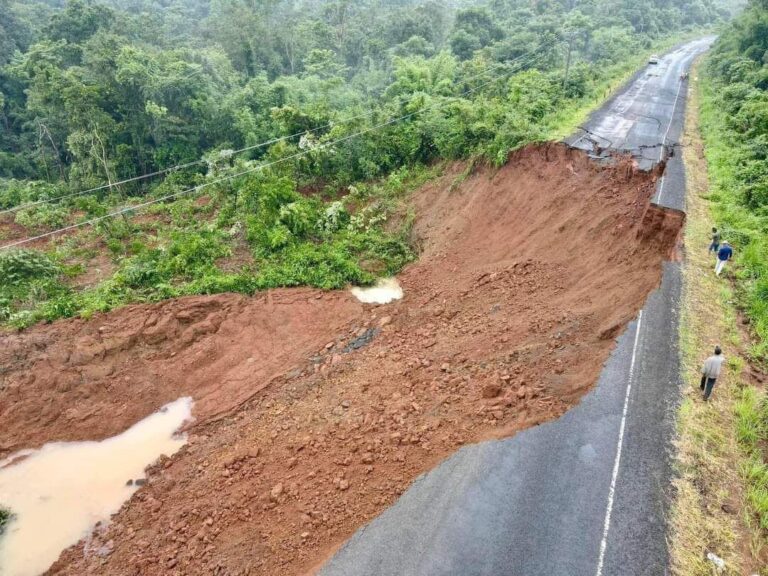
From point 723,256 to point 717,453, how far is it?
239 inches

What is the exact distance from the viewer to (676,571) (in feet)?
21.2

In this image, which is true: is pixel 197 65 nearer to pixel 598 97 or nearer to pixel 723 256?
pixel 598 97

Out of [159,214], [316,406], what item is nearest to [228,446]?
[316,406]

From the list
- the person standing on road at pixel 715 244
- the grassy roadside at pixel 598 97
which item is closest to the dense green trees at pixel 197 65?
the grassy roadside at pixel 598 97

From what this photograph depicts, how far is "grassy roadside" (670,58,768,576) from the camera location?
21.9ft

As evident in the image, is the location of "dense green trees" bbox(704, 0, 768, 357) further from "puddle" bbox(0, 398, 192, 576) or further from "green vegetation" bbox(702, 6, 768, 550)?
"puddle" bbox(0, 398, 192, 576)

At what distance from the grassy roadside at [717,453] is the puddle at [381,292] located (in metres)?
8.92

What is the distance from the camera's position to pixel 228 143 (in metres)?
29.3

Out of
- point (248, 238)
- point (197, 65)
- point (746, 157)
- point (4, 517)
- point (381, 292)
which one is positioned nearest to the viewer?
point (4, 517)

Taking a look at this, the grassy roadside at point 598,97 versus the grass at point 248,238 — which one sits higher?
the grassy roadside at point 598,97

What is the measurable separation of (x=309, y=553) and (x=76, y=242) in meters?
19.6

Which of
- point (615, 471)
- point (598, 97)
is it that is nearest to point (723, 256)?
point (615, 471)

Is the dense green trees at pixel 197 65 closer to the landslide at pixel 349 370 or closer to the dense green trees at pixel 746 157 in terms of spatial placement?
the dense green trees at pixel 746 157

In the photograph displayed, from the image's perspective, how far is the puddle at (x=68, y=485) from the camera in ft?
34.0
